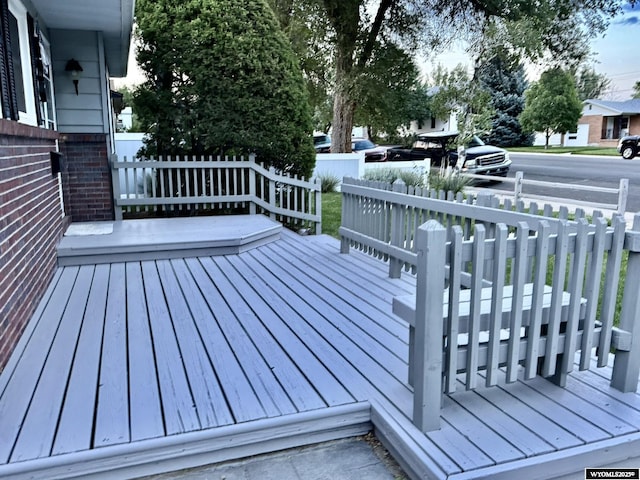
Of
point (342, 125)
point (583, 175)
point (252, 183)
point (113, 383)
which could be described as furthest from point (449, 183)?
point (583, 175)

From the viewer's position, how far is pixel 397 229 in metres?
4.24

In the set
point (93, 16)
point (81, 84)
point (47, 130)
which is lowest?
point (47, 130)

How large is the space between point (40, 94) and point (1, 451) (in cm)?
405

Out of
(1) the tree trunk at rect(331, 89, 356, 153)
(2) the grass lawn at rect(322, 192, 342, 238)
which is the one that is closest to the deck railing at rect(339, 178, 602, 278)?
(2) the grass lawn at rect(322, 192, 342, 238)

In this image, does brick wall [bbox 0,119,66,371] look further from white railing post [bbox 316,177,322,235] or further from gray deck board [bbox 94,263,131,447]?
white railing post [bbox 316,177,322,235]

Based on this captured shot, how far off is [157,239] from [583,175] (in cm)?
1619

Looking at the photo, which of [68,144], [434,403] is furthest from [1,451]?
[68,144]

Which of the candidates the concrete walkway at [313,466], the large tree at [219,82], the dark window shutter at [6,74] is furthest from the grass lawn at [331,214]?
the concrete walkway at [313,466]

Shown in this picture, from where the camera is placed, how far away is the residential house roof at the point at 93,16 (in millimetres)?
4891

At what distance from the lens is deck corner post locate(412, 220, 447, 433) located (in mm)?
1932

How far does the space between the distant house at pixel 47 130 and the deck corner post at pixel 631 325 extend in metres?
3.06

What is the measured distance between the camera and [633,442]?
6.48 ft

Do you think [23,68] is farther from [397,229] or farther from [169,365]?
[397,229]

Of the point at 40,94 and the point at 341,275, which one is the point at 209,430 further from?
the point at 40,94
